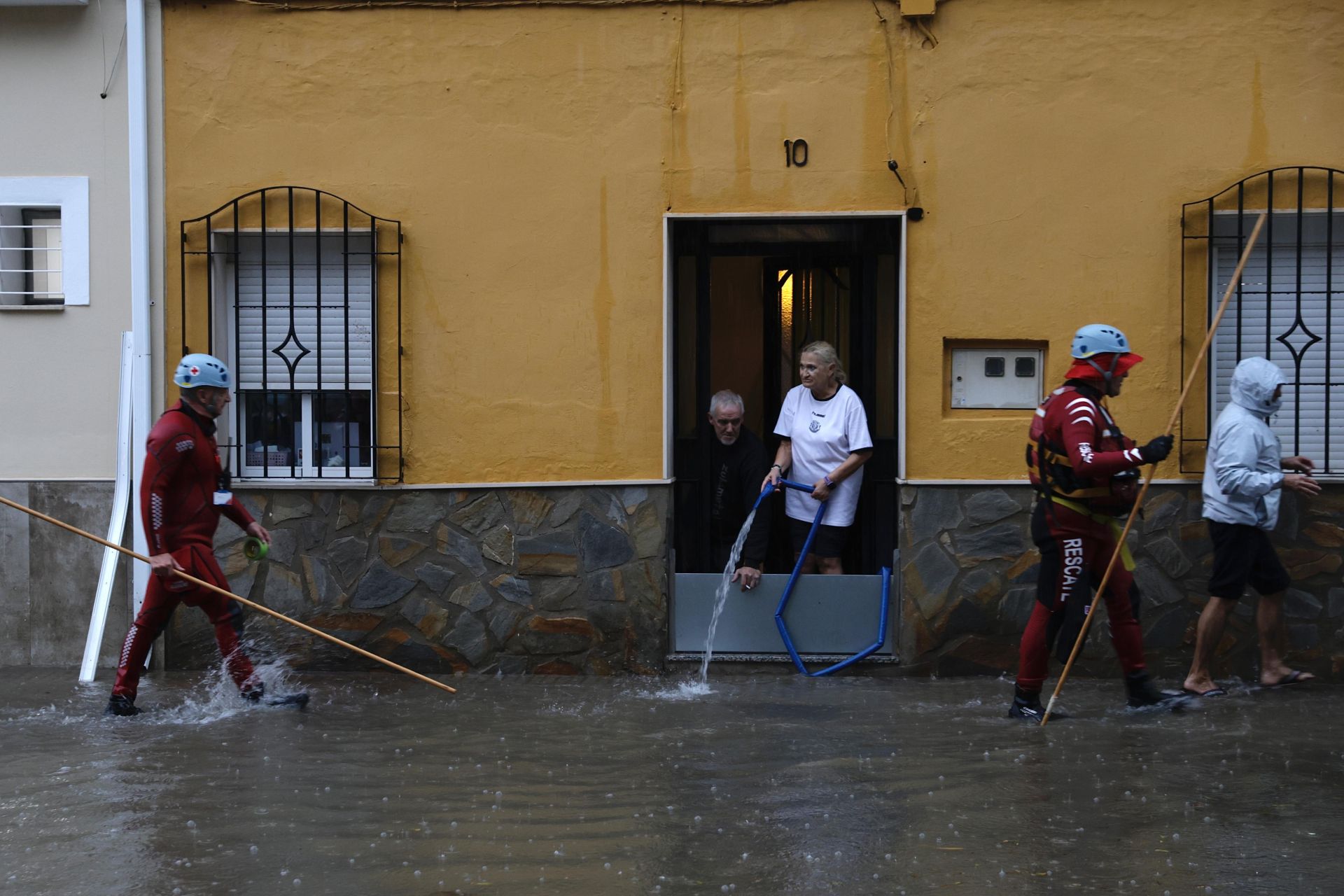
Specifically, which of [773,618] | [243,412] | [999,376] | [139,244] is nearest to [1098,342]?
[999,376]

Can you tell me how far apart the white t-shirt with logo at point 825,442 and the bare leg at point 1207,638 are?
2.03m

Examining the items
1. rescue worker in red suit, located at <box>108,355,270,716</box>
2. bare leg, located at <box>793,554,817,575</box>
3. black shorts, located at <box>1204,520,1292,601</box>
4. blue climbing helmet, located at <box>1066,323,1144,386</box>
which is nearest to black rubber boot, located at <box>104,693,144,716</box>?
rescue worker in red suit, located at <box>108,355,270,716</box>

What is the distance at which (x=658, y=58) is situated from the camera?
27.3ft

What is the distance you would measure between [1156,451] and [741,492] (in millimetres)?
2805

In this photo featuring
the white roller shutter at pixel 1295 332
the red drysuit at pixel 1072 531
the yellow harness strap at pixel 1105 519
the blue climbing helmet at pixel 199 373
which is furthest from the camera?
the white roller shutter at pixel 1295 332

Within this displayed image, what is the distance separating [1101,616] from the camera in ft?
26.5

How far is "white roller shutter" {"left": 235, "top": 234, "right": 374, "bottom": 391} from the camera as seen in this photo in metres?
8.61

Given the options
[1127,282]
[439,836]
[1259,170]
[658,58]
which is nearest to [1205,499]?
[1127,282]

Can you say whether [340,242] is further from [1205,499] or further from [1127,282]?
[1205,499]

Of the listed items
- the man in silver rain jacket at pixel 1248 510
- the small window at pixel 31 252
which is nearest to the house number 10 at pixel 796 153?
the man in silver rain jacket at pixel 1248 510

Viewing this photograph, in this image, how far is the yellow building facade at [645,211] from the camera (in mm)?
8109

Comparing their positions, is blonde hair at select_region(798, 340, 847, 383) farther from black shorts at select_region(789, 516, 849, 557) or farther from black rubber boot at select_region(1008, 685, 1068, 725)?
black rubber boot at select_region(1008, 685, 1068, 725)

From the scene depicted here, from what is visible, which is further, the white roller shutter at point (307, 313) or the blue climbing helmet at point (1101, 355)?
the white roller shutter at point (307, 313)

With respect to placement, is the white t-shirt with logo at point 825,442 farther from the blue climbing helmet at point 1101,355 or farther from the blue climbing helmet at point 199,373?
the blue climbing helmet at point 199,373
